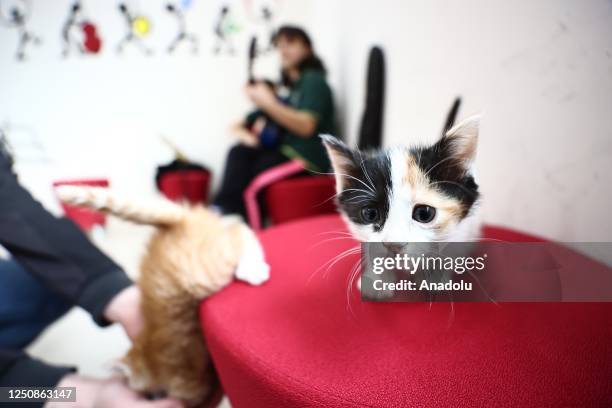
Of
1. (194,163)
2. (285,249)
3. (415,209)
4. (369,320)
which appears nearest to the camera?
(415,209)

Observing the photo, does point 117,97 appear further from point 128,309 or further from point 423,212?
point 423,212

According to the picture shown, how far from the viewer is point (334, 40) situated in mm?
1096

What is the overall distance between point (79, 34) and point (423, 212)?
3.13 ft

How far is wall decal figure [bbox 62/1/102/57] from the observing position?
750 mm

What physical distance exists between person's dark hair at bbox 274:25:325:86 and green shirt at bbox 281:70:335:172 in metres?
0.04

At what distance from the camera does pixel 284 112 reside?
0.98 m

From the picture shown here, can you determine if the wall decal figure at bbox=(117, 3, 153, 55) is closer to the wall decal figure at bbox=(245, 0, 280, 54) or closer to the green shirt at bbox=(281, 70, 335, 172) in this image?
the wall decal figure at bbox=(245, 0, 280, 54)

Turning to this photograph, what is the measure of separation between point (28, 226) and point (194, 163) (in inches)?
23.9

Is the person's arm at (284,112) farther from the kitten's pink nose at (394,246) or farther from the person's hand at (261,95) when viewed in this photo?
the kitten's pink nose at (394,246)

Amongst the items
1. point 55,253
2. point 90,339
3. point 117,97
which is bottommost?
point 90,339

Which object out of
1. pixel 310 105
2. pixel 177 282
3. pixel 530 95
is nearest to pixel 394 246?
pixel 530 95

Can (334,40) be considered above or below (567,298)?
above

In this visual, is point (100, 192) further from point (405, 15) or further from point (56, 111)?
point (405, 15)

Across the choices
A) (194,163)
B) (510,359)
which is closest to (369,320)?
(510,359)
